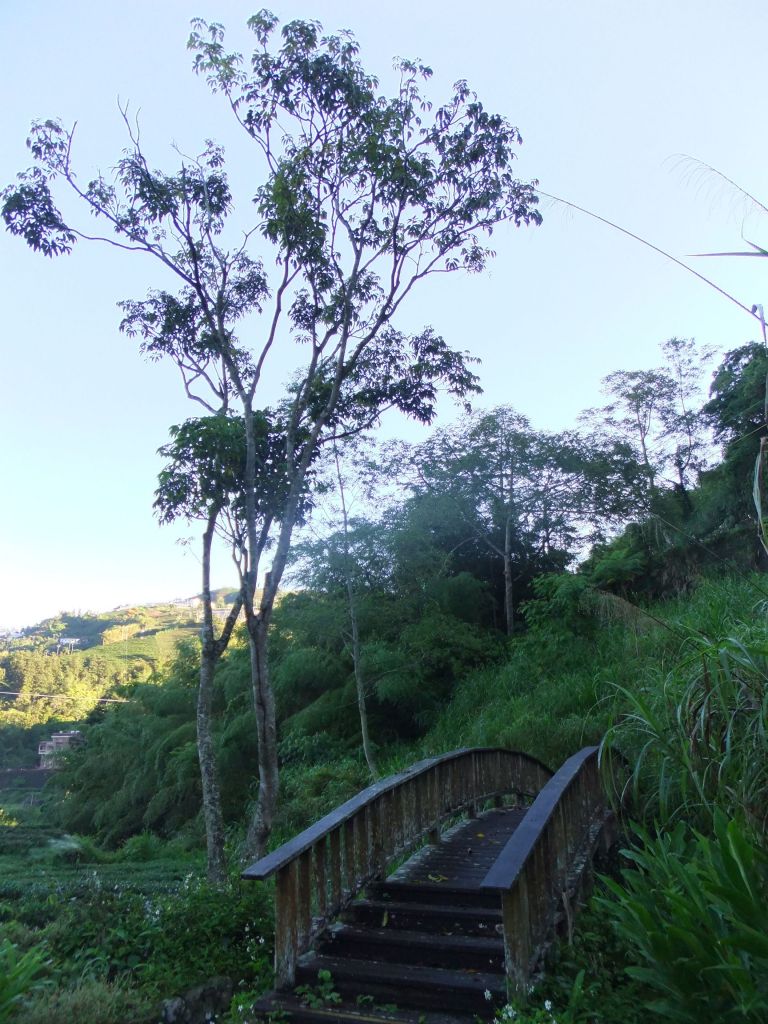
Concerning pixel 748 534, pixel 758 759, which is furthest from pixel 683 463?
pixel 758 759

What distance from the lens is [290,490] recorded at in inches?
387

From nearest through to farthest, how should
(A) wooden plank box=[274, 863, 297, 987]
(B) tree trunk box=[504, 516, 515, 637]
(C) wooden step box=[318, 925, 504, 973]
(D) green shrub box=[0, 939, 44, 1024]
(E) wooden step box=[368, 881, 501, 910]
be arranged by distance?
(D) green shrub box=[0, 939, 44, 1024] < (A) wooden plank box=[274, 863, 297, 987] < (C) wooden step box=[318, 925, 504, 973] < (E) wooden step box=[368, 881, 501, 910] < (B) tree trunk box=[504, 516, 515, 637]

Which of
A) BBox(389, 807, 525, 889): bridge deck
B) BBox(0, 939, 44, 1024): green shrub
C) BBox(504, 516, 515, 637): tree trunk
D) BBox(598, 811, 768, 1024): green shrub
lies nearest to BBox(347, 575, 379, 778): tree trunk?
BBox(504, 516, 515, 637): tree trunk

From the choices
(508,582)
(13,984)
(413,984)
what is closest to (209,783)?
(413,984)

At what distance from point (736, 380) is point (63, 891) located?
15.5 meters

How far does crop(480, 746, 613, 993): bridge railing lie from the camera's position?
12.8 feet

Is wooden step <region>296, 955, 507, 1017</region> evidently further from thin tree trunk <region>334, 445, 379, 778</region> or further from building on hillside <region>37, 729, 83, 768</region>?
building on hillside <region>37, 729, 83, 768</region>

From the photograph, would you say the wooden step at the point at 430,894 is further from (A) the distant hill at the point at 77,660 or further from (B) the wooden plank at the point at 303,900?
(A) the distant hill at the point at 77,660

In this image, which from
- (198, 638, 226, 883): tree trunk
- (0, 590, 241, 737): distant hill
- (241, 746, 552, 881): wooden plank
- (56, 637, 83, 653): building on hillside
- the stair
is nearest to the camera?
the stair

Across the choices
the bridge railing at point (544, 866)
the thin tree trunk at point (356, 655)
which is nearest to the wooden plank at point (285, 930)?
the bridge railing at point (544, 866)

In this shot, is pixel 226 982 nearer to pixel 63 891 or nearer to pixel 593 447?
pixel 63 891

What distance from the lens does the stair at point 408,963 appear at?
3998 millimetres

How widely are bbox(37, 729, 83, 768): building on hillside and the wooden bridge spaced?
20908mm

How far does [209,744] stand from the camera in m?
9.05
